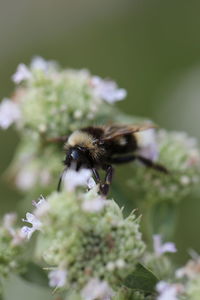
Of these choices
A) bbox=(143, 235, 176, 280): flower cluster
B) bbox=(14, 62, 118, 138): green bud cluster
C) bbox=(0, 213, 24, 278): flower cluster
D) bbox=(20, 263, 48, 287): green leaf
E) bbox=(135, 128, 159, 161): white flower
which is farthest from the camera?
bbox=(135, 128, 159, 161): white flower

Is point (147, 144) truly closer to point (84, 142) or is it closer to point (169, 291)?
point (84, 142)

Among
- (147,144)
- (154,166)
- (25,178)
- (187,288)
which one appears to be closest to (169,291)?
(187,288)

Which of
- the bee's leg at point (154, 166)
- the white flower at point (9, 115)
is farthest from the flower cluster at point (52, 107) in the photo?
the bee's leg at point (154, 166)

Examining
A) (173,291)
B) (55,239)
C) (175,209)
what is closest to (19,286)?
(175,209)

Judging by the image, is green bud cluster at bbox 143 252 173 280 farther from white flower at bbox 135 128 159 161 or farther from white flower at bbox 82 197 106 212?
white flower at bbox 135 128 159 161

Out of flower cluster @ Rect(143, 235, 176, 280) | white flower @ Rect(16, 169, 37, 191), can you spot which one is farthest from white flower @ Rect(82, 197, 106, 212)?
white flower @ Rect(16, 169, 37, 191)

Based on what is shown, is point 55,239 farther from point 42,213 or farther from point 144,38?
point 144,38

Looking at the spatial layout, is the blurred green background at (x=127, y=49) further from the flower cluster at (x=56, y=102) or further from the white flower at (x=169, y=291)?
the white flower at (x=169, y=291)
